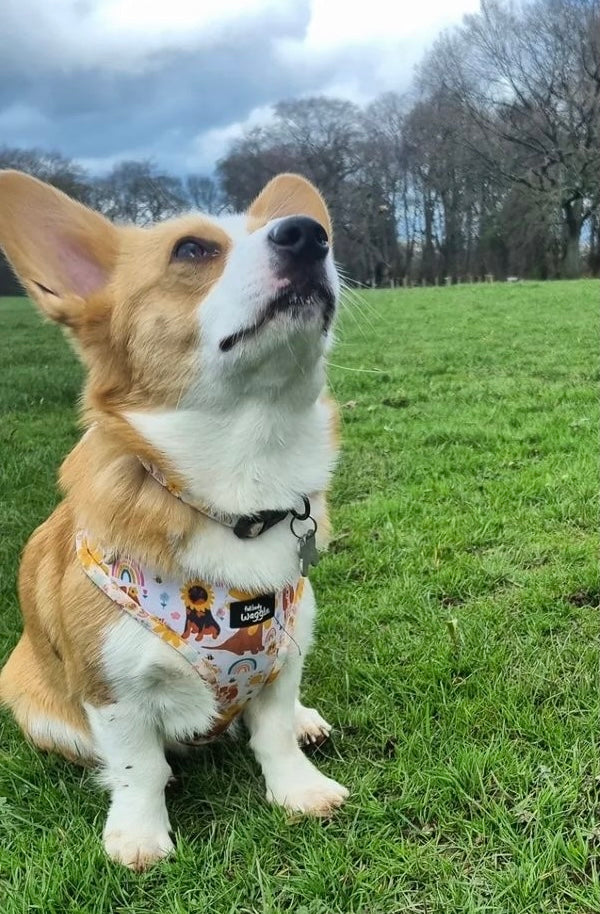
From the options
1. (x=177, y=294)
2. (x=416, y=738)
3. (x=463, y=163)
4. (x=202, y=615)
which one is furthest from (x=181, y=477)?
(x=463, y=163)

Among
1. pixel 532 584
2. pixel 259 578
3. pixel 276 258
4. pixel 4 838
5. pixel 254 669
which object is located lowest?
pixel 4 838

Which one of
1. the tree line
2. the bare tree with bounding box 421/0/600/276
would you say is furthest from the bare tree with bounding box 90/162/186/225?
the bare tree with bounding box 421/0/600/276

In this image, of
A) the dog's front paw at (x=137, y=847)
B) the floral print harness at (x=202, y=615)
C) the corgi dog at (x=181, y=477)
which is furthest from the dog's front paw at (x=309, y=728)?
the dog's front paw at (x=137, y=847)

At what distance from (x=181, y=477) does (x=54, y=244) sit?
0.82 metres

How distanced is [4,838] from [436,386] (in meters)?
6.40

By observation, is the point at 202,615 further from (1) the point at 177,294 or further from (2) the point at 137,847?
(1) the point at 177,294

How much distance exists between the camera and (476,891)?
194cm

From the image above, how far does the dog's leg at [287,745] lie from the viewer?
2.28 metres

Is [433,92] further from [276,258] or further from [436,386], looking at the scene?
[276,258]

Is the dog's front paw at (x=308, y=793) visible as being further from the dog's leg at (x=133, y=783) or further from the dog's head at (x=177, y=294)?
the dog's head at (x=177, y=294)

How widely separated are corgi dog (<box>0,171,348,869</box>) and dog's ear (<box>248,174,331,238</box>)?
303 mm

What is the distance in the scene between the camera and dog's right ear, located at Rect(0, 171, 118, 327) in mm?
2213

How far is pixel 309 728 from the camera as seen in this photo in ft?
8.35

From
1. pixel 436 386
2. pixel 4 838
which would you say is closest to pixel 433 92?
pixel 436 386
